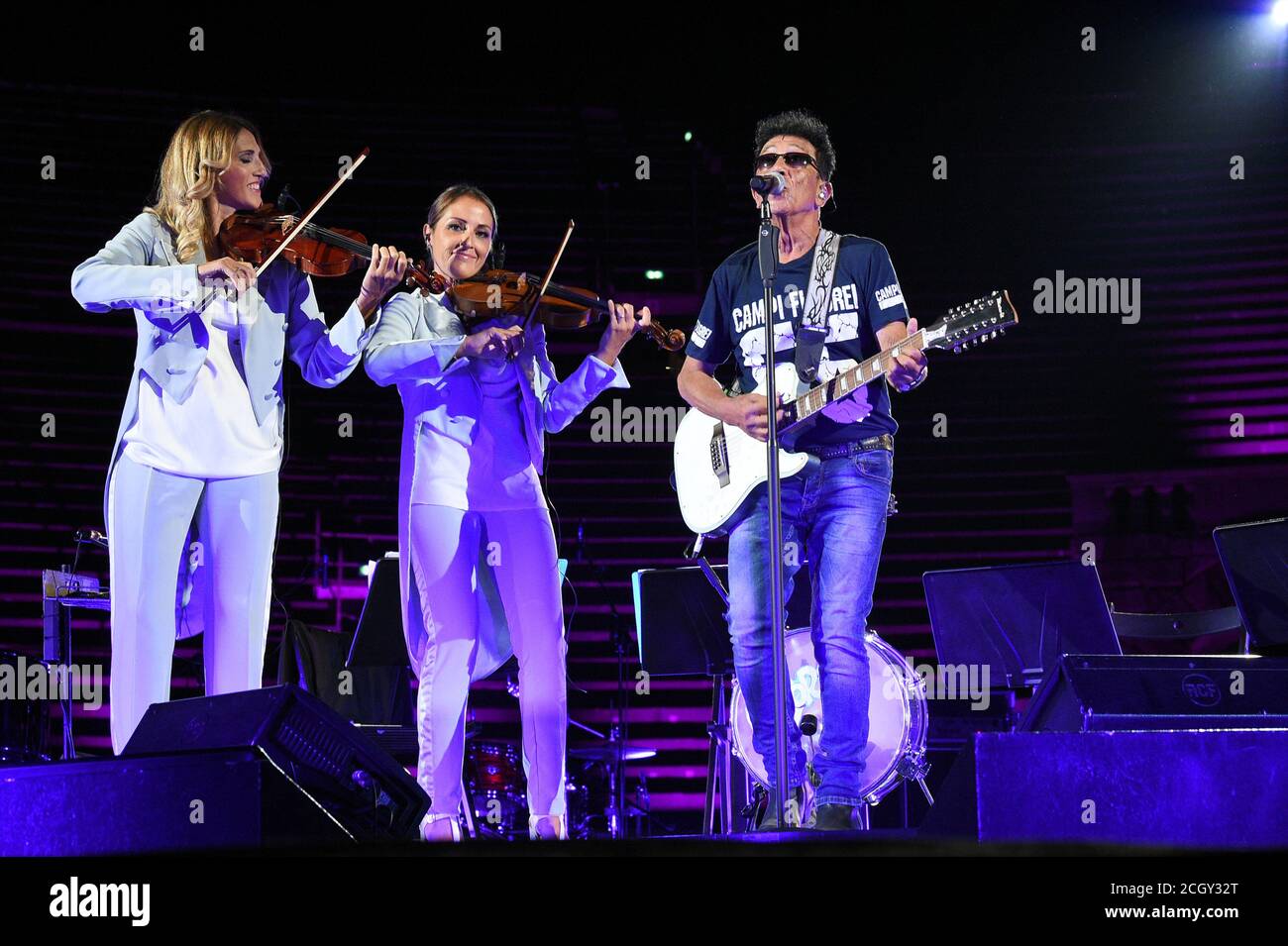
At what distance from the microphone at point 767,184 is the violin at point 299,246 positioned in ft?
3.39

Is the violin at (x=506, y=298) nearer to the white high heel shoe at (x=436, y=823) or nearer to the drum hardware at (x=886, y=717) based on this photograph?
the white high heel shoe at (x=436, y=823)

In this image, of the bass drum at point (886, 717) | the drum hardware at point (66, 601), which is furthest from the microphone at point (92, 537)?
the bass drum at point (886, 717)

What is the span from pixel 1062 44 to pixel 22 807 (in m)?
8.46

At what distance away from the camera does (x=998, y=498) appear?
31.4 ft

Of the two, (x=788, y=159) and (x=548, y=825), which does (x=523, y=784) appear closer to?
(x=548, y=825)

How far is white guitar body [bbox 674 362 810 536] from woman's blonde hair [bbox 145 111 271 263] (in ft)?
5.39

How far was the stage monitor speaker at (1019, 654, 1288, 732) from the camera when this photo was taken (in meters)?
3.04

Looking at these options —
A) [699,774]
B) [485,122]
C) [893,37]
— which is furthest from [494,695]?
[893,37]

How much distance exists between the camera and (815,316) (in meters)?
4.11

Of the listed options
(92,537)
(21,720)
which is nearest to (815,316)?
(92,537)

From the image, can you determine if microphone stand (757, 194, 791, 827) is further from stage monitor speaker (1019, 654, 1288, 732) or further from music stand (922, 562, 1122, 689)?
music stand (922, 562, 1122, 689)

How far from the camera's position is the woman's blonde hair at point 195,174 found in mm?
3703

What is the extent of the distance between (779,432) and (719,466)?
45 centimetres
